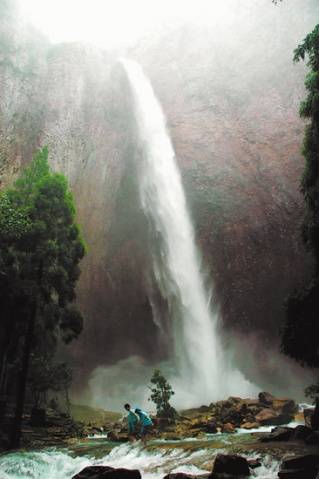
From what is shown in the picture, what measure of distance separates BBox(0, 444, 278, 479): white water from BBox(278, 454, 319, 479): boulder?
4.62 feet

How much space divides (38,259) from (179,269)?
74.6 feet

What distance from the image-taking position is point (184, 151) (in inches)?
1769

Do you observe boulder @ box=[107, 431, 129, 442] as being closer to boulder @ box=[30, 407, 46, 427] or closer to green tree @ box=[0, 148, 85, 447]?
green tree @ box=[0, 148, 85, 447]

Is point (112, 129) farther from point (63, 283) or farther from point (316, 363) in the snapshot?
point (316, 363)

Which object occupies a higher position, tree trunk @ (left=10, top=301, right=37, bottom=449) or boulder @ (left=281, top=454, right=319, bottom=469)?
→ tree trunk @ (left=10, top=301, right=37, bottom=449)

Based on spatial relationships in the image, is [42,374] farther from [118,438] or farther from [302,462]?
[302,462]

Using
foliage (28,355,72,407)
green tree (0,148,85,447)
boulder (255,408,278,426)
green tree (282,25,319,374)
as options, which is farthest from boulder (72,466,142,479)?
foliage (28,355,72,407)

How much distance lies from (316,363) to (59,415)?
17.0m

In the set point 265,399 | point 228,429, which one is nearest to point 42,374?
point 228,429

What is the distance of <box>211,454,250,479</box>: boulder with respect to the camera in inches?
356

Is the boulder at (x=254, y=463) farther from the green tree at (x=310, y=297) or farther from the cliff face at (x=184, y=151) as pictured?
the cliff face at (x=184, y=151)

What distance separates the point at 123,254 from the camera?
40.1 meters

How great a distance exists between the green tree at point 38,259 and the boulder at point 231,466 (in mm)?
8187

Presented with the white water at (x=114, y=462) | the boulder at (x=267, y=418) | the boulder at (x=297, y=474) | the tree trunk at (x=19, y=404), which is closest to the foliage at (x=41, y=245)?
the tree trunk at (x=19, y=404)
